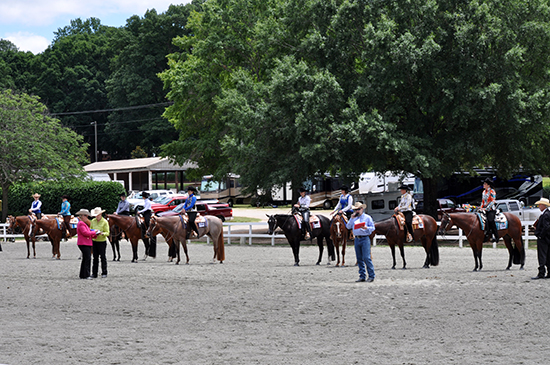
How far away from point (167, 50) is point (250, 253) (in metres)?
61.7

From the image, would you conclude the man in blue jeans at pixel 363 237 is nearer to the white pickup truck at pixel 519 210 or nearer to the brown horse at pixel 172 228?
the brown horse at pixel 172 228

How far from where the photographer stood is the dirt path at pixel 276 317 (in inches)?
324

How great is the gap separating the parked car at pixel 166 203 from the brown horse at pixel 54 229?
76.6ft

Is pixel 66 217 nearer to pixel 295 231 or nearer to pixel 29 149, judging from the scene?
pixel 295 231

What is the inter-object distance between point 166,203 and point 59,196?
9118mm

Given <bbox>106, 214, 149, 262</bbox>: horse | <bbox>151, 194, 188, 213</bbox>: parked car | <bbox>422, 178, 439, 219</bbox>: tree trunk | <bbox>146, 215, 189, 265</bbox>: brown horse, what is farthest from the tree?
<bbox>422, 178, 439, 219</bbox>: tree trunk

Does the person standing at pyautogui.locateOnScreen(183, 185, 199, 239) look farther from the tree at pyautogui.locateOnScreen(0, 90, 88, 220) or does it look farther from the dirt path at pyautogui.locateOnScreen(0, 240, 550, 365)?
the tree at pyautogui.locateOnScreen(0, 90, 88, 220)

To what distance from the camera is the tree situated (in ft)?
128

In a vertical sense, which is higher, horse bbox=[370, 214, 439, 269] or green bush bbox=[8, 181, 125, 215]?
green bush bbox=[8, 181, 125, 215]

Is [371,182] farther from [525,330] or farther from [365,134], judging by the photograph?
[525,330]

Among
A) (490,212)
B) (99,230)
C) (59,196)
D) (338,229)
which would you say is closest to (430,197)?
(338,229)

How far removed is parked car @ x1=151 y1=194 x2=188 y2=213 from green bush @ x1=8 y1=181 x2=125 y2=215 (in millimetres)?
4177

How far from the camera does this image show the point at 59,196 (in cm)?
4438

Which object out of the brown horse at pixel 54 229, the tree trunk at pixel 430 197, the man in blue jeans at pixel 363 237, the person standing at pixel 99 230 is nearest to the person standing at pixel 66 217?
the brown horse at pixel 54 229
